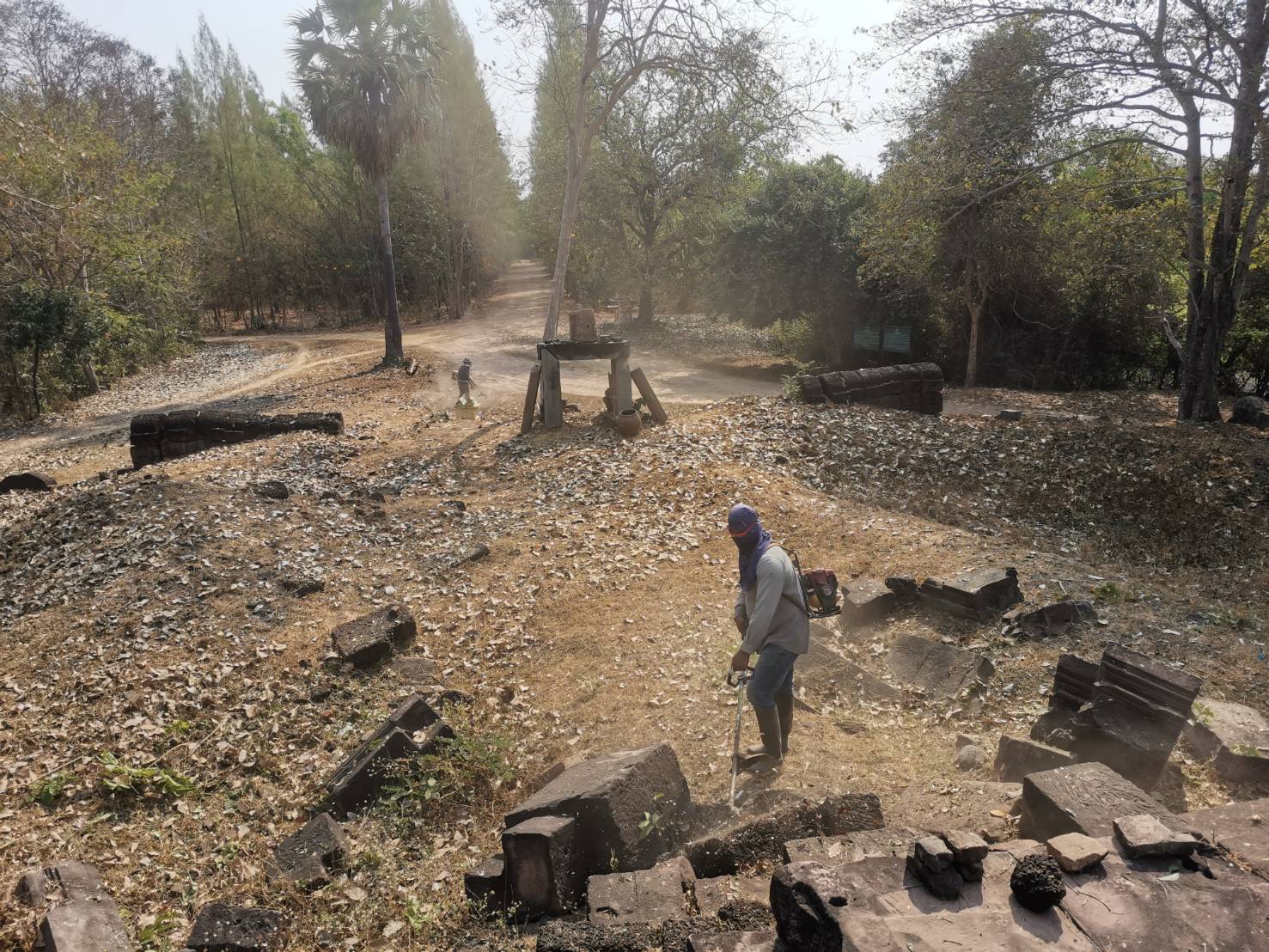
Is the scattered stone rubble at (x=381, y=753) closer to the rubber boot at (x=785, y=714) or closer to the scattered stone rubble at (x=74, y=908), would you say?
the scattered stone rubble at (x=74, y=908)

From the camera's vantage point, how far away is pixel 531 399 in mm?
15188

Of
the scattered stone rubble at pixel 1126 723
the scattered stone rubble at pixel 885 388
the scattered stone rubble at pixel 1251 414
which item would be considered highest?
the scattered stone rubble at pixel 885 388

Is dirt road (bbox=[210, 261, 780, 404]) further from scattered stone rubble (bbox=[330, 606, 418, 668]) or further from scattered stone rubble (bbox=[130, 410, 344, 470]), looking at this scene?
scattered stone rubble (bbox=[330, 606, 418, 668])

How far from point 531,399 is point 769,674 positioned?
415 inches

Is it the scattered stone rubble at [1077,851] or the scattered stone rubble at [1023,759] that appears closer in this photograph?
the scattered stone rubble at [1077,851]

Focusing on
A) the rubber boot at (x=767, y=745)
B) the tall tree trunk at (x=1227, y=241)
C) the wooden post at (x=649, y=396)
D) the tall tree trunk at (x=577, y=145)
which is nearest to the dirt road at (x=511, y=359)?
the tall tree trunk at (x=577, y=145)

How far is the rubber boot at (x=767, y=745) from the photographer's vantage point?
5.61 m

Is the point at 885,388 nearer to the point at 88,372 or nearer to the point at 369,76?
the point at 369,76

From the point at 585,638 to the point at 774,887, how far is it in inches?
177

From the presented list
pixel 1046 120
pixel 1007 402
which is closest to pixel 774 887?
pixel 1046 120

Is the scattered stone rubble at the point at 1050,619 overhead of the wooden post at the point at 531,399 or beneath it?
beneath

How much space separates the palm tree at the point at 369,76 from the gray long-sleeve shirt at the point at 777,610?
832 inches

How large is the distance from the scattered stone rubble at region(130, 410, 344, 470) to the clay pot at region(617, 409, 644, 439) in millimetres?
5873

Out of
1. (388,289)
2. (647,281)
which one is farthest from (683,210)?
(388,289)
